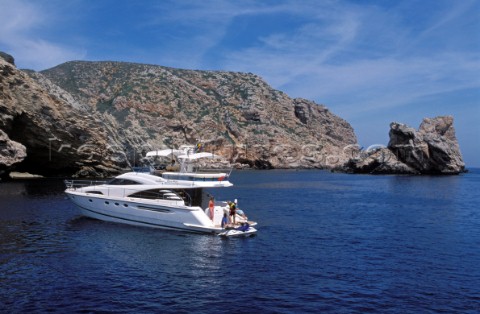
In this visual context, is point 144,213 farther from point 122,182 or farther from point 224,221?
point 224,221

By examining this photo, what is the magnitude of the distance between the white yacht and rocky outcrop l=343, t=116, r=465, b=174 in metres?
110

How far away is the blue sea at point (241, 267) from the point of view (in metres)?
17.4

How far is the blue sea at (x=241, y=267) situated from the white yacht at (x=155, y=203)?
94cm

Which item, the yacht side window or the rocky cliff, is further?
the rocky cliff

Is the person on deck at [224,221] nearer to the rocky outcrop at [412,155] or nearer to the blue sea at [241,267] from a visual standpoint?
the blue sea at [241,267]

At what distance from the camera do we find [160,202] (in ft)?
105

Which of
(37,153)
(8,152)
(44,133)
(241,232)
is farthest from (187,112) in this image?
(241,232)

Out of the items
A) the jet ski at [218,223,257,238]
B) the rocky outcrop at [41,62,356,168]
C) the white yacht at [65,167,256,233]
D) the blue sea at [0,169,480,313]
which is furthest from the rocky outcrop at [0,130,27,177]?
the rocky outcrop at [41,62,356,168]

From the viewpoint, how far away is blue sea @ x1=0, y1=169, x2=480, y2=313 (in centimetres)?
1736

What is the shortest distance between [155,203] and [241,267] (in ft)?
37.8

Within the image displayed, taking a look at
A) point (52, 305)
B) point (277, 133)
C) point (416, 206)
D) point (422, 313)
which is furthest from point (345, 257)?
point (277, 133)

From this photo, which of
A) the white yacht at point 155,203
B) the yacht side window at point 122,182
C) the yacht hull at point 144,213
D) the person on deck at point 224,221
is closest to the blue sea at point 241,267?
the yacht hull at point 144,213

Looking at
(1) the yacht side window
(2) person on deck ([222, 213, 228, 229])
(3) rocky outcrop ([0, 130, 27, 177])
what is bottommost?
(2) person on deck ([222, 213, 228, 229])

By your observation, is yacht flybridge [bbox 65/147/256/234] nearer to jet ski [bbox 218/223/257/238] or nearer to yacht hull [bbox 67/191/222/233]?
yacht hull [bbox 67/191/222/233]
